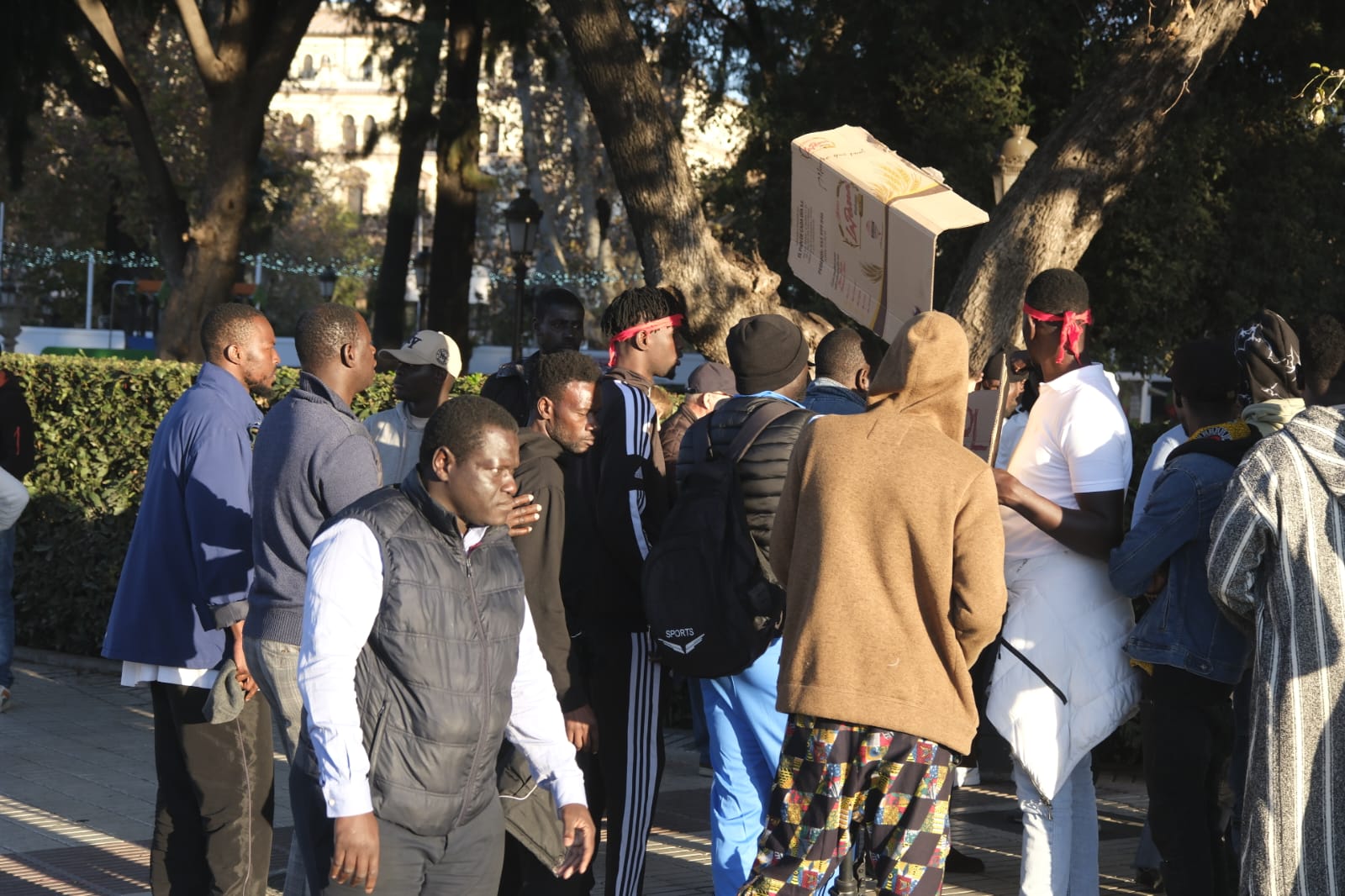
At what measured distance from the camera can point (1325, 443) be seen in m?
3.75

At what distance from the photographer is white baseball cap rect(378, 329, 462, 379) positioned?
5863 mm

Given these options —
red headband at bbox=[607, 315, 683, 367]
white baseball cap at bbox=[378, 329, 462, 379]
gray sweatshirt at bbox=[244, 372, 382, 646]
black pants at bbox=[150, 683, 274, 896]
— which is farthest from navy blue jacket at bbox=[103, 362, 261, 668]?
red headband at bbox=[607, 315, 683, 367]

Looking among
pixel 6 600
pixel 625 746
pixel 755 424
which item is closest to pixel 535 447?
pixel 755 424

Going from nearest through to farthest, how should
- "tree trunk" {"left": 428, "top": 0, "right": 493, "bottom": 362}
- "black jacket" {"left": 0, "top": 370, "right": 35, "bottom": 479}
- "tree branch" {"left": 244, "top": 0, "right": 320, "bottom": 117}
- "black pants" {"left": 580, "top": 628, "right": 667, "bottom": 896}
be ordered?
"black pants" {"left": 580, "top": 628, "right": 667, "bottom": 896}
"black jacket" {"left": 0, "top": 370, "right": 35, "bottom": 479}
"tree branch" {"left": 244, "top": 0, "right": 320, "bottom": 117}
"tree trunk" {"left": 428, "top": 0, "right": 493, "bottom": 362}

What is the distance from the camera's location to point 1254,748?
3.85m

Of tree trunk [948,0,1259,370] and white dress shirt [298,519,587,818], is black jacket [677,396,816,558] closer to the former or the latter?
white dress shirt [298,519,587,818]

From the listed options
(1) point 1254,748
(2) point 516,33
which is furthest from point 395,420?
(2) point 516,33

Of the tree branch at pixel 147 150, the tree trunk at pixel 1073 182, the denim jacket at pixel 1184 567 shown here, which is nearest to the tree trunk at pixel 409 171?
the tree branch at pixel 147 150

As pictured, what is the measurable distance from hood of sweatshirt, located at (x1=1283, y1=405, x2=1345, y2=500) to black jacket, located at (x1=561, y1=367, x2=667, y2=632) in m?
1.95

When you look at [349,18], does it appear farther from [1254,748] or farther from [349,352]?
[1254,748]

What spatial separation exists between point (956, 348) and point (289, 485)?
6.27ft

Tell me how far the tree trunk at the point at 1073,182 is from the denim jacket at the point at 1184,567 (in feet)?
13.7

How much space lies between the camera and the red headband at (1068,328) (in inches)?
183

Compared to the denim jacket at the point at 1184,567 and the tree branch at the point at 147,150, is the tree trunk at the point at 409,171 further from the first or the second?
the denim jacket at the point at 1184,567
